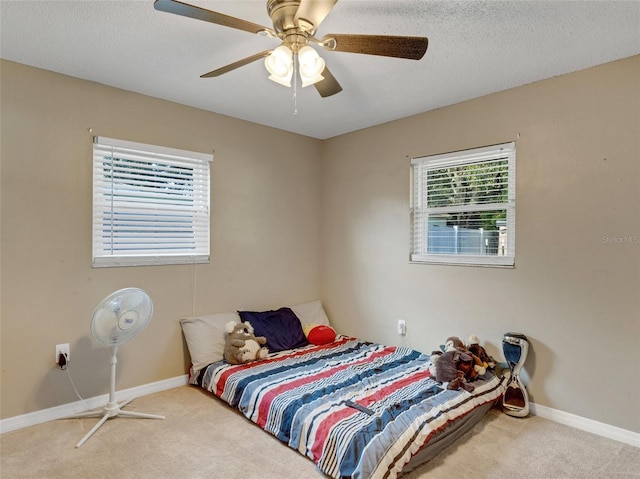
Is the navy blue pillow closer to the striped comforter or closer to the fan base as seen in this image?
the striped comforter

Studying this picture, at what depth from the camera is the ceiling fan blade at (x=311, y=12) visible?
1.47 meters

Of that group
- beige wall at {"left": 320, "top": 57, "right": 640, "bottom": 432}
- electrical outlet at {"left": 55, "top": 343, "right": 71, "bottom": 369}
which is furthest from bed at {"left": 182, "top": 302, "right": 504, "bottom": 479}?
electrical outlet at {"left": 55, "top": 343, "right": 71, "bottom": 369}

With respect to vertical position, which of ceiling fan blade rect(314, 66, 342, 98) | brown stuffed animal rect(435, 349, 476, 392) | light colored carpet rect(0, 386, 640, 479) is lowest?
light colored carpet rect(0, 386, 640, 479)

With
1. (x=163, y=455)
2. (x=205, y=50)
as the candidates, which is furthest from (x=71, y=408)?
(x=205, y=50)

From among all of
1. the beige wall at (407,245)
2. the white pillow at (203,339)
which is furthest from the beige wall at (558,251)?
the white pillow at (203,339)

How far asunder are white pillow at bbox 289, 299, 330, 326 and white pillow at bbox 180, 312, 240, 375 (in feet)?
2.91

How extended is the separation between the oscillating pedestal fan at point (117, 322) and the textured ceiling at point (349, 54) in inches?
60.0

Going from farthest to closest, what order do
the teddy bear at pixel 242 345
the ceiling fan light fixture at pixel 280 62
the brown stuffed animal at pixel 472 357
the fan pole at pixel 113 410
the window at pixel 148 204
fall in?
the teddy bear at pixel 242 345, the window at pixel 148 204, the brown stuffed animal at pixel 472 357, the fan pole at pixel 113 410, the ceiling fan light fixture at pixel 280 62

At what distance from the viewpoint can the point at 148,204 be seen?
10.1 feet

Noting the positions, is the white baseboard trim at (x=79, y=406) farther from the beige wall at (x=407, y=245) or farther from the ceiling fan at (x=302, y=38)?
the ceiling fan at (x=302, y=38)

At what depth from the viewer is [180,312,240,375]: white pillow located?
10.3 feet

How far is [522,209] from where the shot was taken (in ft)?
9.25

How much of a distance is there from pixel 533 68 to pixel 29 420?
407cm

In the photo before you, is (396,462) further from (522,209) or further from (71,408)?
(71,408)
